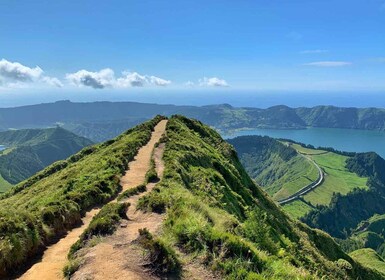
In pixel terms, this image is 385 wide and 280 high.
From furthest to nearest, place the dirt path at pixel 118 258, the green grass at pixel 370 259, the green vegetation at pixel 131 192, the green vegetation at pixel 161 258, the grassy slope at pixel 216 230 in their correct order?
1. the green grass at pixel 370 259
2. the green vegetation at pixel 131 192
3. the grassy slope at pixel 216 230
4. the green vegetation at pixel 161 258
5. the dirt path at pixel 118 258

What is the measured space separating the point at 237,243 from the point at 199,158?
3144 centimetres

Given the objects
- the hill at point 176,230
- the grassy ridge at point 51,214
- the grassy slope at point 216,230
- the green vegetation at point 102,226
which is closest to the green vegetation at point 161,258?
the hill at point 176,230

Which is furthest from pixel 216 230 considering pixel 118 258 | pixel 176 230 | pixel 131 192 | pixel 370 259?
pixel 370 259

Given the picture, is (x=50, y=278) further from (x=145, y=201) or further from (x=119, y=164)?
(x=119, y=164)

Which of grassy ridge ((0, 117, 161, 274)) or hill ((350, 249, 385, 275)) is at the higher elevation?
grassy ridge ((0, 117, 161, 274))

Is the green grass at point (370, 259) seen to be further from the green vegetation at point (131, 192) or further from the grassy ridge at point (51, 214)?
the green vegetation at point (131, 192)

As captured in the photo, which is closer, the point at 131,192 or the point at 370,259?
the point at 131,192

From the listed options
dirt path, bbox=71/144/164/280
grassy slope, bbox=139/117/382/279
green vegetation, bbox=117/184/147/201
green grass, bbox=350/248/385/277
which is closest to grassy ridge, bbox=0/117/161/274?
green vegetation, bbox=117/184/147/201

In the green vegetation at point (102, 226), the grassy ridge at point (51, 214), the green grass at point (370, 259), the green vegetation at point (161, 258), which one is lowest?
the green grass at point (370, 259)

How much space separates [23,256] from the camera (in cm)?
1725

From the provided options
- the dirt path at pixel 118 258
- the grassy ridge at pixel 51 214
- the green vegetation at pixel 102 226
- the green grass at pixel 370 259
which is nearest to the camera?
the dirt path at pixel 118 258

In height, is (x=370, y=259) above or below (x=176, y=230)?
below

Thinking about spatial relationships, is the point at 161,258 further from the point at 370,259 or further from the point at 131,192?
the point at 370,259

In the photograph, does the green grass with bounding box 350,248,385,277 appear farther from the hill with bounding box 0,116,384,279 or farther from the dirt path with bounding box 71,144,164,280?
the dirt path with bounding box 71,144,164,280
